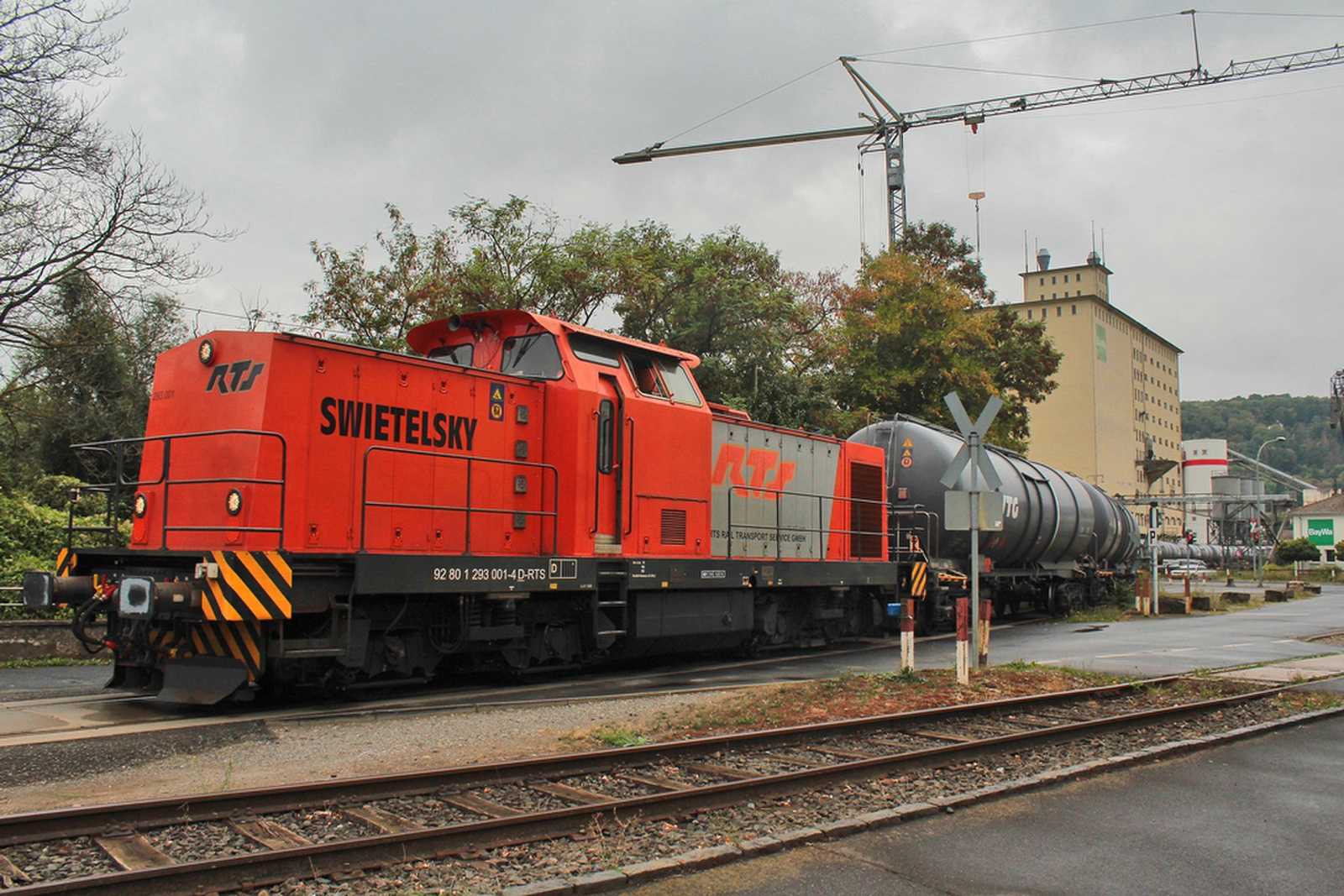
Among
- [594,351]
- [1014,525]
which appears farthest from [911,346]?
[594,351]

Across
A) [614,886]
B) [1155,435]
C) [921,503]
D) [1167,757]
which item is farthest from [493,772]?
[1155,435]

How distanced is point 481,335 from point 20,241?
9.30m

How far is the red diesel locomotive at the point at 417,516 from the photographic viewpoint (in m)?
8.18

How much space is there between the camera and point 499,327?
10812 mm

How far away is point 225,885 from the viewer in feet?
13.4

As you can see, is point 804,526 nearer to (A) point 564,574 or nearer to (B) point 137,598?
(A) point 564,574

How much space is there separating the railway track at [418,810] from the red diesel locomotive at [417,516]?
2790mm

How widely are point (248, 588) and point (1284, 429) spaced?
171 metres

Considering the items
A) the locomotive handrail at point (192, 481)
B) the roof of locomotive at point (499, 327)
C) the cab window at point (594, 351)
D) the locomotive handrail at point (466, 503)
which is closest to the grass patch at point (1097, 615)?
the roof of locomotive at point (499, 327)

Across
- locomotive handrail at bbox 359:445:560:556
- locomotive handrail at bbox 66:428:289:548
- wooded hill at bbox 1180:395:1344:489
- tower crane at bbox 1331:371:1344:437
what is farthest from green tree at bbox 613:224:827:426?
wooded hill at bbox 1180:395:1344:489

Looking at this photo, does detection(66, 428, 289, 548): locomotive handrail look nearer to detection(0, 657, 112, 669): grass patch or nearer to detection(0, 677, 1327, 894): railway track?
detection(0, 677, 1327, 894): railway track

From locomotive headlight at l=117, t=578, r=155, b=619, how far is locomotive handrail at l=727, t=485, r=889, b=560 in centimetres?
654

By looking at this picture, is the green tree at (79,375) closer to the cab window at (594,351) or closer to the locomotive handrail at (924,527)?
the cab window at (594,351)

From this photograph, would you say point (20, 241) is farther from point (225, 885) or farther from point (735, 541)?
point (225, 885)
